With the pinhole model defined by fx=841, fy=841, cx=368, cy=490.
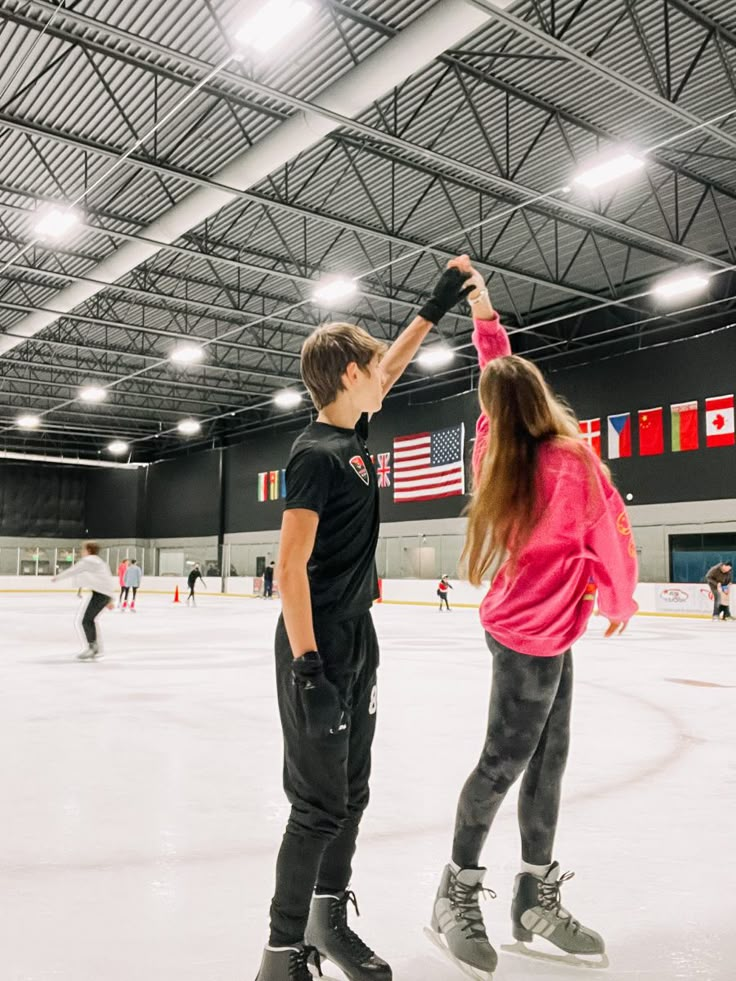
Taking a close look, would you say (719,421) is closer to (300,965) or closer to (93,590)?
(93,590)

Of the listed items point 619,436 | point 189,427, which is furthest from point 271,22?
point 189,427

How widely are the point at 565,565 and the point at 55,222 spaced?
15337 millimetres

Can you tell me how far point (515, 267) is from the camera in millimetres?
21047

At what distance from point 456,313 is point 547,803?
22.6m

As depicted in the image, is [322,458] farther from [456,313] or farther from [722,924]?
[456,313]

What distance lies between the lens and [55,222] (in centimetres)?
1541

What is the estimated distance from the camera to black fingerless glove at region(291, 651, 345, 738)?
6.81ft

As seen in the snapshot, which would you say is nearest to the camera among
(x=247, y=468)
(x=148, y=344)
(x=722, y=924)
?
(x=722, y=924)

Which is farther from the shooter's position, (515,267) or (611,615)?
(515,267)

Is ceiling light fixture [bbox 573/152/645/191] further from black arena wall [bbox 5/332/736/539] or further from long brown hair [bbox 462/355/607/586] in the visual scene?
long brown hair [bbox 462/355/607/586]

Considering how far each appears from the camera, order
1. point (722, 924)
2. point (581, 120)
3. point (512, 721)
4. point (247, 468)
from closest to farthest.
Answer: point (512, 721)
point (722, 924)
point (581, 120)
point (247, 468)

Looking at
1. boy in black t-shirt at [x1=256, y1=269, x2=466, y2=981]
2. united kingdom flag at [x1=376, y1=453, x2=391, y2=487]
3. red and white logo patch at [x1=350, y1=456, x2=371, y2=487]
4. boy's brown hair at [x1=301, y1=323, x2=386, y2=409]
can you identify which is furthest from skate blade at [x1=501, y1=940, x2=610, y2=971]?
united kingdom flag at [x1=376, y1=453, x2=391, y2=487]

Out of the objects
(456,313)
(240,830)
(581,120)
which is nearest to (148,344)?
(456,313)

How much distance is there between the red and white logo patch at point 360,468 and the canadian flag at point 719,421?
70.4ft
